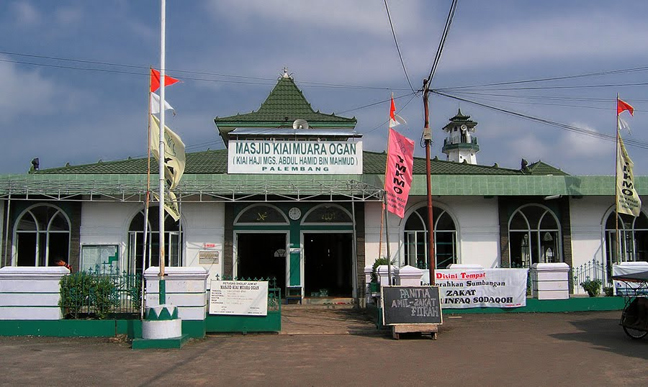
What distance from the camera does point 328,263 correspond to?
23094 millimetres

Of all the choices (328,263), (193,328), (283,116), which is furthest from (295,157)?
(193,328)

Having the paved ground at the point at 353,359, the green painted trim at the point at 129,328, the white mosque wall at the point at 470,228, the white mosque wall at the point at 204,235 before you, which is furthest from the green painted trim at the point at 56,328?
the white mosque wall at the point at 470,228

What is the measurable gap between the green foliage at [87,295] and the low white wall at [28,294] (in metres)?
0.23

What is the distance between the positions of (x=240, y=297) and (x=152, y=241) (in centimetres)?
705

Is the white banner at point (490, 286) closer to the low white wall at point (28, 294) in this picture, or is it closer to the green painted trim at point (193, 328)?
the green painted trim at point (193, 328)

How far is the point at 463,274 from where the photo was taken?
54.6ft

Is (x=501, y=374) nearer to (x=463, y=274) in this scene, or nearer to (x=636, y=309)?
(x=636, y=309)

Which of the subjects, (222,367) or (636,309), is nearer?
(222,367)

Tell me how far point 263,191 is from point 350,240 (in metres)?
4.68

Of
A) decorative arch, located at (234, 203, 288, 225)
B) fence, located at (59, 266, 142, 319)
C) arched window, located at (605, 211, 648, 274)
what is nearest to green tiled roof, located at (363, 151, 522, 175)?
decorative arch, located at (234, 203, 288, 225)

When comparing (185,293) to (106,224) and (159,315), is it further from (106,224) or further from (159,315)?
(106,224)

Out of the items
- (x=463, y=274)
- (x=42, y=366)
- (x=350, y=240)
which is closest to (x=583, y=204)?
(x=463, y=274)

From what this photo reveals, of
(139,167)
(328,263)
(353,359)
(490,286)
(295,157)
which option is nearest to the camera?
(353,359)

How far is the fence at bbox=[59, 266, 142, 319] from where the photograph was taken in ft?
42.9
